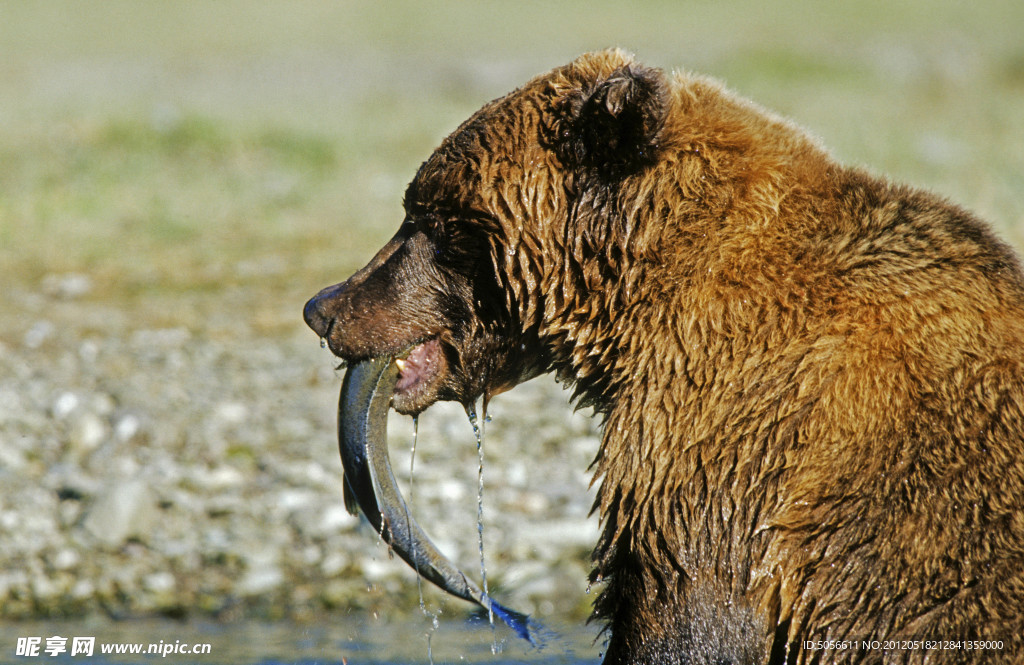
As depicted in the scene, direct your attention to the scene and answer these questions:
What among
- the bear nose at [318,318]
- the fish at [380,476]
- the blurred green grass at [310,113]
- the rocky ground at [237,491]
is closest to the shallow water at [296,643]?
the rocky ground at [237,491]

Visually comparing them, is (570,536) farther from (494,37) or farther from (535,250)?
(494,37)

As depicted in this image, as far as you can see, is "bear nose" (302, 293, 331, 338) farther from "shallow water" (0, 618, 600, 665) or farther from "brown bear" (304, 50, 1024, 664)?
"shallow water" (0, 618, 600, 665)

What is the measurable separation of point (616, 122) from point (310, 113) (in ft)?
45.9

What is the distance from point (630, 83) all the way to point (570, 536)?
3403 millimetres

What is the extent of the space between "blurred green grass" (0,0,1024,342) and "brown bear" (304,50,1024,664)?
731 mm

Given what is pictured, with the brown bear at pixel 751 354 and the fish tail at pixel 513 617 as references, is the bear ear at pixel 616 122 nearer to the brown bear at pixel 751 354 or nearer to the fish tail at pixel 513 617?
the brown bear at pixel 751 354

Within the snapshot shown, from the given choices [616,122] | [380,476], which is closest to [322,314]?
[380,476]

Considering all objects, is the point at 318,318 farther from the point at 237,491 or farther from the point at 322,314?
the point at 237,491

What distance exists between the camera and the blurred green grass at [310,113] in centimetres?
993

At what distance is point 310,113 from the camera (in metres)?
16.6

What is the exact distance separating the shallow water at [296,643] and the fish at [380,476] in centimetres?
157

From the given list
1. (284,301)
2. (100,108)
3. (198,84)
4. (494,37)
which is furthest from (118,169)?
(494,37)

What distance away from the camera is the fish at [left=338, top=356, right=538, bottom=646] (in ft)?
12.1

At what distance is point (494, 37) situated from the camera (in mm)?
29484
